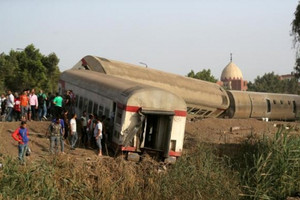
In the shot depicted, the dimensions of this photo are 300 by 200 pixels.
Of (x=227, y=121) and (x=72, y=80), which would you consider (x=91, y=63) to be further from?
(x=227, y=121)

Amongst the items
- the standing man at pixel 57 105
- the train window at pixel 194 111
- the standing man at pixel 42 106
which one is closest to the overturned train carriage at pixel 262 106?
the train window at pixel 194 111

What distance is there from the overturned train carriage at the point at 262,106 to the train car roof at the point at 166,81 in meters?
0.97

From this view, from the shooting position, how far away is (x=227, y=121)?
29.0 metres

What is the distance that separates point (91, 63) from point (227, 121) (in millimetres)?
9362

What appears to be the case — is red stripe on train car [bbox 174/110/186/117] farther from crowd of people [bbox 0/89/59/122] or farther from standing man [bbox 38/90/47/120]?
standing man [bbox 38/90/47/120]

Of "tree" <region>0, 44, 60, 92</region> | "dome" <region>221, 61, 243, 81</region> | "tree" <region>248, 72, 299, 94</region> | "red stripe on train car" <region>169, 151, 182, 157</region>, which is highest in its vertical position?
"dome" <region>221, 61, 243, 81</region>

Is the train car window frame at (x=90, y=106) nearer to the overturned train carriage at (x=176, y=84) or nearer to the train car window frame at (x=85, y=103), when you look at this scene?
the train car window frame at (x=85, y=103)

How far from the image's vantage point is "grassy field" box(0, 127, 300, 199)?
38.1 ft

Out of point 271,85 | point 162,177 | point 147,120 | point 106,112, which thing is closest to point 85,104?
point 106,112

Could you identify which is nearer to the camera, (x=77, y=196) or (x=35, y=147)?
(x=77, y=196)

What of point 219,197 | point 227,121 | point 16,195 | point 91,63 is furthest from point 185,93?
point 16,195

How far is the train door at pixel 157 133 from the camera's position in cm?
1550

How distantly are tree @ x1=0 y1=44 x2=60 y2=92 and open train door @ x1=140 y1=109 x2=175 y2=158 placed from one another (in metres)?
32.9

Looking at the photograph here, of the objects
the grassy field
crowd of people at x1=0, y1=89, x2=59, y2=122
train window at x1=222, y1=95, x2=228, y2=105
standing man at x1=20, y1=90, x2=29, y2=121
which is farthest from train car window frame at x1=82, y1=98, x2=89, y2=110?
train window at x1=222, y1=95, x2=228, y2=105
